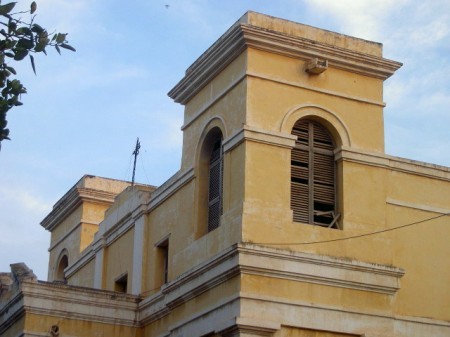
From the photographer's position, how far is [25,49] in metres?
10.4

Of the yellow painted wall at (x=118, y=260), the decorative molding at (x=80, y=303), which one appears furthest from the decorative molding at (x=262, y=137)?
the yellow painted wall at (x=118, y=260)

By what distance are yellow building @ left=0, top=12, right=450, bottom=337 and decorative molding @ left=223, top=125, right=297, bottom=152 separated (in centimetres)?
3

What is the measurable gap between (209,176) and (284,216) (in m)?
2.68

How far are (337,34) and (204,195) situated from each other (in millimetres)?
4209

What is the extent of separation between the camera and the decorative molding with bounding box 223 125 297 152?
19531 millimetres

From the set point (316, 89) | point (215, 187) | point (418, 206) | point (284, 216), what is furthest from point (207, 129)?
point (418, 206)

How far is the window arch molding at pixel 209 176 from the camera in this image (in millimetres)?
20859

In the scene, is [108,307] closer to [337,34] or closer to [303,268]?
[303,268]

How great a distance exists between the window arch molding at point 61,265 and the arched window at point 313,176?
12.7 meters

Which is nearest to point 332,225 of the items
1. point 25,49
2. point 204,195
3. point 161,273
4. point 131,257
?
point 204,195

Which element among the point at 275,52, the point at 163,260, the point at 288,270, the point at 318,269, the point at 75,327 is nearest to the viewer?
the point at 288,270

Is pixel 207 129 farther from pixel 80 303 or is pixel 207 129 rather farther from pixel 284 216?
pixel 80 303

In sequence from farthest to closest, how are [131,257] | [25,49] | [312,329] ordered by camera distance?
[131,257]
[312,329]
[25,49]

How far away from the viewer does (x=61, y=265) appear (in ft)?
104
